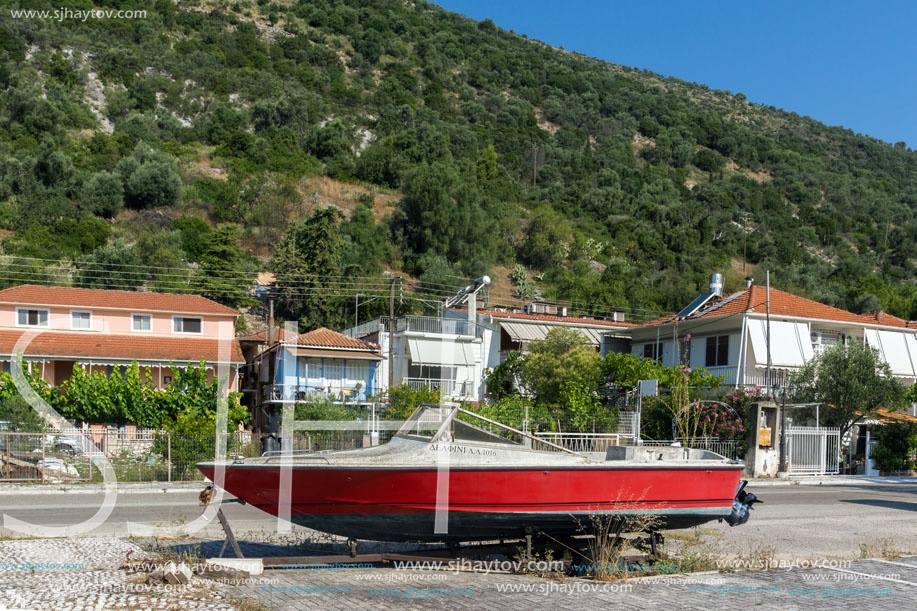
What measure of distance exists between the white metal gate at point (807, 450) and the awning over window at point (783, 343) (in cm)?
509

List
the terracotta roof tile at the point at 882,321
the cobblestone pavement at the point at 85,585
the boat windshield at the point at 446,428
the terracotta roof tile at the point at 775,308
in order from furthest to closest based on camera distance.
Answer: the terracotta roof tile at the point at 882,321 → the terracotta roof tile at the point at 775,308 → the boat windshield at the point at 446,428 → the cobblestone pavement at the point at 85,585

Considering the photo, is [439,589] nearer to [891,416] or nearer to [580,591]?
[580,591]

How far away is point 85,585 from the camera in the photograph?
7918 mm

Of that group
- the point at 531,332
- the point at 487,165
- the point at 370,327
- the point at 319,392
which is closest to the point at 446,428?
the point at 319,392

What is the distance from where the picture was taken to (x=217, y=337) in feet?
124

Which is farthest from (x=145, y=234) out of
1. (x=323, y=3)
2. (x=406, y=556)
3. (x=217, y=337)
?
(x=323, y=3)

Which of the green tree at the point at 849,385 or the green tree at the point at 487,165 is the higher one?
the green tree at the point at 487,165

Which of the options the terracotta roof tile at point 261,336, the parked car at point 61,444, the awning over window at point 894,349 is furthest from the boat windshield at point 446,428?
the awning over window at point 894,349

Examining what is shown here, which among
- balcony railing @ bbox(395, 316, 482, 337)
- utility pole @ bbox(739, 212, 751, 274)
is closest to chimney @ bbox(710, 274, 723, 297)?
balcony railing @ bbox(395, 316, 482, 337)

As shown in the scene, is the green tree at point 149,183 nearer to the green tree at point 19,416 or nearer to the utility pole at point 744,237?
the green tree at point 19,416

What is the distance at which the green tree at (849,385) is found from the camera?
29.6 metres

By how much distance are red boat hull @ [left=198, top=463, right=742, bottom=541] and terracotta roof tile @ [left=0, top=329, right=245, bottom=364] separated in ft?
77.0

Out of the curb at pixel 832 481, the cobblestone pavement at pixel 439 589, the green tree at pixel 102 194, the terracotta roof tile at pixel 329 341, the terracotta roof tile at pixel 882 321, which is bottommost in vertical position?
the curb at pixel 832 481

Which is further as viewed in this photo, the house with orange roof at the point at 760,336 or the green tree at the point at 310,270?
the green tree at the point at 310,270
